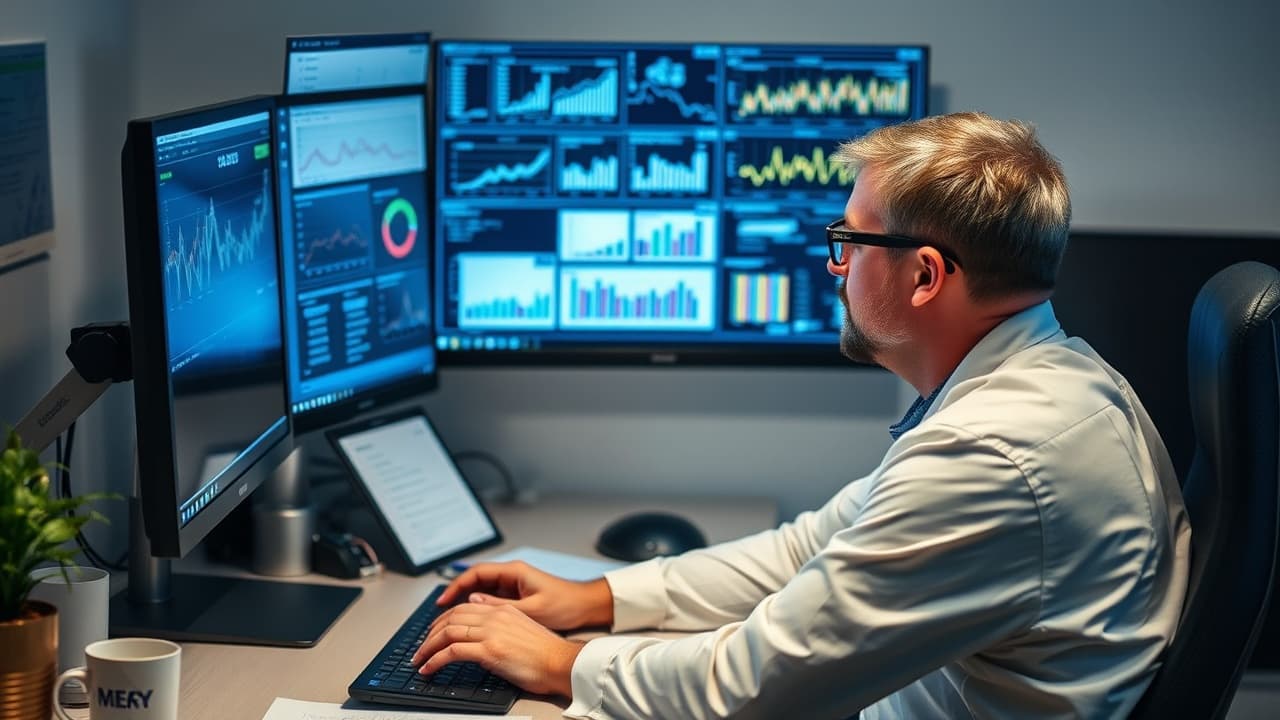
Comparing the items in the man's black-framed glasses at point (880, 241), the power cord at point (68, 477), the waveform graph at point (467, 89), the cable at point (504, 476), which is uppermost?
the waveform graph at point (467, 89)

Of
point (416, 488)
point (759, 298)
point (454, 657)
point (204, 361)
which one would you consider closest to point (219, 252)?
point (204, 361)

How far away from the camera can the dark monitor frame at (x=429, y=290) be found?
1961 millimetres

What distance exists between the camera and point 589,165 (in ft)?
7.51

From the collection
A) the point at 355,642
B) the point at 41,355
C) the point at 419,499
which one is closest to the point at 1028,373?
the point at 355,642

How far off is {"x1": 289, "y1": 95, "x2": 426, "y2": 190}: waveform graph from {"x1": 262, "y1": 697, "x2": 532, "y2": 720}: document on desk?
2.64 ft

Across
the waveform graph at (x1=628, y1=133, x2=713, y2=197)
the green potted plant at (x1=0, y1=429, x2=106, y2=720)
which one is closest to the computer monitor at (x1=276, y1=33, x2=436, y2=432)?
the waveform graph at (x1=628, y1=133, x2=713, y2=197)

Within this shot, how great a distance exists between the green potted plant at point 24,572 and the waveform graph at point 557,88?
3.88 feet

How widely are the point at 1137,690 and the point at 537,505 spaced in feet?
3.96

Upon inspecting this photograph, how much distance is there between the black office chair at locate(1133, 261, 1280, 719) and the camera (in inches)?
51.5

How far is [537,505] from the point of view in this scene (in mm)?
2387

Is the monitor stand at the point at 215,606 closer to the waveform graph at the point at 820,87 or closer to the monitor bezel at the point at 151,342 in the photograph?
the monitor bezel at the point at 151,342

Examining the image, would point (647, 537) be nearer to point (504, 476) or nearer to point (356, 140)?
point (504, 476)

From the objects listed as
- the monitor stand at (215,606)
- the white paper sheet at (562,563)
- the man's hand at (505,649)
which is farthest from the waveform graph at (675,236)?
the man's hand at (505,649)

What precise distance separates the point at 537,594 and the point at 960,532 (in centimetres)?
62
